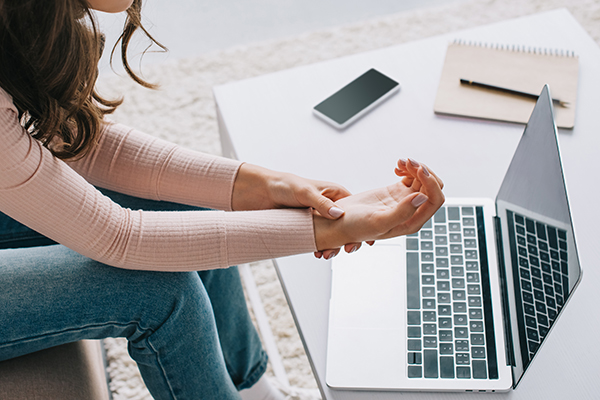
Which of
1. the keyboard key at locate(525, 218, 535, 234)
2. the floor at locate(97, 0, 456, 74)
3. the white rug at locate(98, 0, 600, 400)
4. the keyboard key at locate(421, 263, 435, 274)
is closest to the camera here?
the keyboard key at locate(525, 218, 535, 234)

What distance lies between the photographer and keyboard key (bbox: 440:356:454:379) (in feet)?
2.18

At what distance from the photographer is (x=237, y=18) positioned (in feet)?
7.29

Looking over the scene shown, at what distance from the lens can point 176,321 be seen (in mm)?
771

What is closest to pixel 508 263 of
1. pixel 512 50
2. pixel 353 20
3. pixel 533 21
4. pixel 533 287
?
pixel 533 287

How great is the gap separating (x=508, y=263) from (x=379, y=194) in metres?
0.21

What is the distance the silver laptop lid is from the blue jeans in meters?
0.45

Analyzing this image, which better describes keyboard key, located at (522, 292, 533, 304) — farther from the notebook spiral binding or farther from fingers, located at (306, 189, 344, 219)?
the notebook spiral binding

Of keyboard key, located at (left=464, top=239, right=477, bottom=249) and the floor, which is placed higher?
the floor

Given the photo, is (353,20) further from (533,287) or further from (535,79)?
(533,287)

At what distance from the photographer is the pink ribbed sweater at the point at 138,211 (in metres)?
0.68

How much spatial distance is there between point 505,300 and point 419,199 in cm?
18

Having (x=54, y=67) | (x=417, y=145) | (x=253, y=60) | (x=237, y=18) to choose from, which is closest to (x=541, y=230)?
(x=417, y=145)

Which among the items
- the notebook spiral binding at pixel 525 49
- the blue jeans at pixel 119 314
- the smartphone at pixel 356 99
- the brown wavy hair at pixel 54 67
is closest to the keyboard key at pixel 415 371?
the blue jeans at pixel 119 314

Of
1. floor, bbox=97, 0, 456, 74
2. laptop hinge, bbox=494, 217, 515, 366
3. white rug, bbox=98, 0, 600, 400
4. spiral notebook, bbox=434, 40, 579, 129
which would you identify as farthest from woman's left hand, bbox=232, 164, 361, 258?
floor, bbox=97, 0, 456, 74
